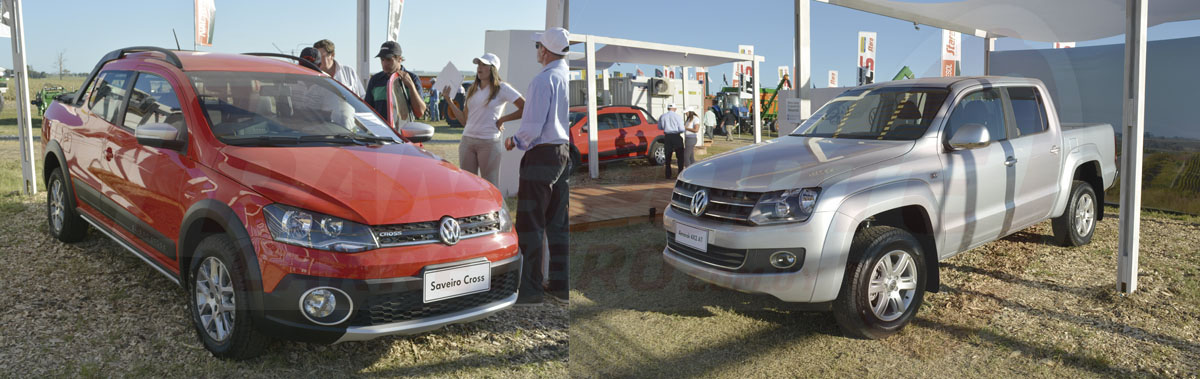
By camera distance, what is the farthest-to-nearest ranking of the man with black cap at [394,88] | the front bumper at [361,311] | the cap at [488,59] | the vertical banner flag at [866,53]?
the vertical banner flag at [866,53] < the man with black cap at [394,88] < the cap at [488,59] < the front bumper at [361,311]

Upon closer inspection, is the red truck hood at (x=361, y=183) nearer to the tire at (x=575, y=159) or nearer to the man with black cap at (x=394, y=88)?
the man with black cap at (x=394, y=88)

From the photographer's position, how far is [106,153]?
426 centimetres

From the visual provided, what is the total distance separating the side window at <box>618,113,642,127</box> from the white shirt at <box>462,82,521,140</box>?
9754 mm

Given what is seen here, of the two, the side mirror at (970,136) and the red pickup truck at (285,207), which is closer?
the red pickup truck at (285,207)

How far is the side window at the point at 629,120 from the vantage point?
14930 mm

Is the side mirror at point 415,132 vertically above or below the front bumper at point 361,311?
above

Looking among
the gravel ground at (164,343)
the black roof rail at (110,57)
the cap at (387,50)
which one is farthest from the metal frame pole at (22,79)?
the cap at (387,50)

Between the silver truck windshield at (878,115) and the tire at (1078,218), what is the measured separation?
2068 millimetres

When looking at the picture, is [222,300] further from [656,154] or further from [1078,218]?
[656,154]

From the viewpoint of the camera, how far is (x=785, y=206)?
12.0 feet

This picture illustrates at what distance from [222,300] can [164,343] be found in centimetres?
68

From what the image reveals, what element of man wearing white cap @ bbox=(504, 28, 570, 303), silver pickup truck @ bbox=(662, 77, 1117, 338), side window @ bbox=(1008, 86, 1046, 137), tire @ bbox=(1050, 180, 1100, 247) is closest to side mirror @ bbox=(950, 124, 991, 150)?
silver pickup truck @ bbox=(662, 77, 1117, 338)

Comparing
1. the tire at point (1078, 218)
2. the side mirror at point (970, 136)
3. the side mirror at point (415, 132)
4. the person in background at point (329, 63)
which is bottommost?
the tire at point (1078, 218)

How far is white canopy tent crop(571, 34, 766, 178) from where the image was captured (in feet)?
43.0
